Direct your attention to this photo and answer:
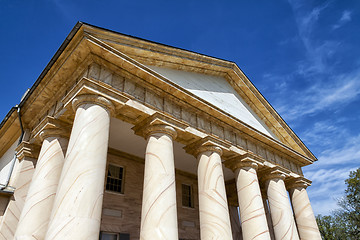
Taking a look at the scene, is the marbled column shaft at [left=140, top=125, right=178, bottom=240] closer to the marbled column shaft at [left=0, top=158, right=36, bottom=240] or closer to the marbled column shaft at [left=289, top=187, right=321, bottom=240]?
the marbled column shaft at [left=0, top=158, right=36, bottom=240]

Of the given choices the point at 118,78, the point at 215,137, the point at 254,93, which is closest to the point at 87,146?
the point at 118,78

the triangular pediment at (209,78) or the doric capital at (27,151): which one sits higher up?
the triangular pediment at (209,78)

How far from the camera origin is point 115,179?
1769cm

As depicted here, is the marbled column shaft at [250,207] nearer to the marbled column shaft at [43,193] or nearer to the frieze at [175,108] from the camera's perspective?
the frieze at [175,108]

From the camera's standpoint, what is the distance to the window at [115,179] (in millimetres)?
17208

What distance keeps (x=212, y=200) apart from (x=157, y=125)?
469 cm

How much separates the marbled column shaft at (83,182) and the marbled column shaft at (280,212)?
1342cm

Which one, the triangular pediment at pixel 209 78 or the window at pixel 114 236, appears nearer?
the triangular pediment at pixel 209 78

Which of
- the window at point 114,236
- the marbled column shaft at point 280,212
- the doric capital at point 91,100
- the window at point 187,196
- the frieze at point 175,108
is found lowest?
the window at point 114,236

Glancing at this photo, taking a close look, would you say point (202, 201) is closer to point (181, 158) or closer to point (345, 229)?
point (181, 158)

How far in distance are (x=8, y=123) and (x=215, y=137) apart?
13.1m

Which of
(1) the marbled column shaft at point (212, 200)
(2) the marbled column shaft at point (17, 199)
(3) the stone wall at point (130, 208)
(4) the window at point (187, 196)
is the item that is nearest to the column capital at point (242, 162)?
(1) the marbled column shaft at point (212, 200)

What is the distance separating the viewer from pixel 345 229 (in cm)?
4291

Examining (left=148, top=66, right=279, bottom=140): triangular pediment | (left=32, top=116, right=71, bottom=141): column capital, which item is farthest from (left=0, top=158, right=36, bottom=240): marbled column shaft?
(left=148, top=66, right=279, bottom=140): triangular pediment
